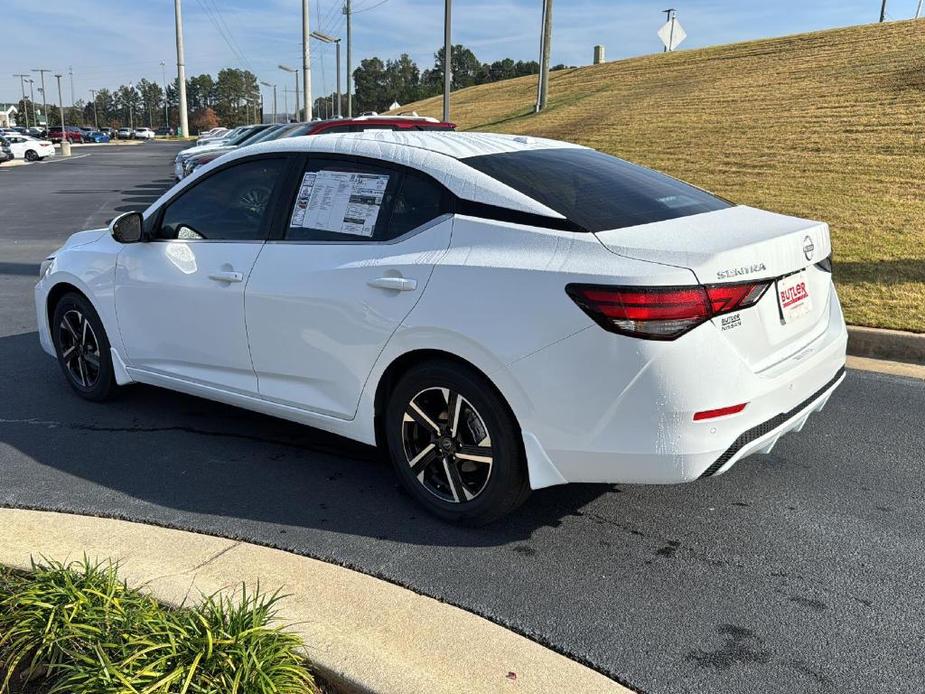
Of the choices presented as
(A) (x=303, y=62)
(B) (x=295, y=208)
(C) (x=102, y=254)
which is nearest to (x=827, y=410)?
(B) (x=295, y=208)

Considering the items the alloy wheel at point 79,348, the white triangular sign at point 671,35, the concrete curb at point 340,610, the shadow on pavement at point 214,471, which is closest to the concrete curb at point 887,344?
the shadow on pavement at point 214,471

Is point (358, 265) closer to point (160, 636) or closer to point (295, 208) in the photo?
point (295, 208)

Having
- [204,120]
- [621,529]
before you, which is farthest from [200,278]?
[204,120]

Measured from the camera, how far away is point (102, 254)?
4.88m

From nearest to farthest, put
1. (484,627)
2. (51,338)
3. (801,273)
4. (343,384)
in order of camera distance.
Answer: (484,627)
(801,273)
(343,384)
(51,338)

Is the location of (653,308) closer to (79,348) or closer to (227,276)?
(227,276)

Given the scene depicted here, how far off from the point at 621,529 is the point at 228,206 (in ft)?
8.35

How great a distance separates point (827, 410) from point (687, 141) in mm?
15201

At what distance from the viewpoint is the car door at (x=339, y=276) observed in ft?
11.6

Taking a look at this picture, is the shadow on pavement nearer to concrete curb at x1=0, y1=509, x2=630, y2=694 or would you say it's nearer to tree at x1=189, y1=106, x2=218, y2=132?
concrete curb at x1=0, y1=509, x2=630, y2=694

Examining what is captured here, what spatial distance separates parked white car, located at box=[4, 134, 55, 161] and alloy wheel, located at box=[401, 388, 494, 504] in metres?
47.7

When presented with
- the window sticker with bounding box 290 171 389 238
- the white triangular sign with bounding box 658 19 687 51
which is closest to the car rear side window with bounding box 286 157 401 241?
the window sticker with bounding box 290 171 389 238

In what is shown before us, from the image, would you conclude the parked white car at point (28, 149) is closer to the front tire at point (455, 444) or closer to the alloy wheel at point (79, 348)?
the alloy wheel at point (79, 348)

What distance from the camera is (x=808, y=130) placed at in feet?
58.5
